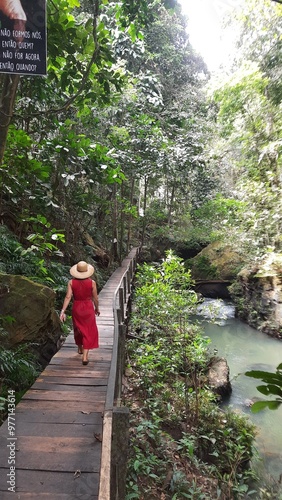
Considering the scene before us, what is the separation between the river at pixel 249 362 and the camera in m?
6.48

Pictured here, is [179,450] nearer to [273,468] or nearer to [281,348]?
[273,468]

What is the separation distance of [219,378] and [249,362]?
2.68 m

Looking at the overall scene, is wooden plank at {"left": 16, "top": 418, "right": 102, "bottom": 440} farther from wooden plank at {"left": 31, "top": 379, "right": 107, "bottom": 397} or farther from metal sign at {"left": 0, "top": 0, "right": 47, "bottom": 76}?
metal sign at {"left": 0, "top": 0, "right": 47, "bottom": 76}

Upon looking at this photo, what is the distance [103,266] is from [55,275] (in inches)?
236

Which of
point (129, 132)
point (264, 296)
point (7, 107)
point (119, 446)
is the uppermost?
point (129, 132)

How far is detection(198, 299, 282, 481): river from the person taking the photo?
6478 mm

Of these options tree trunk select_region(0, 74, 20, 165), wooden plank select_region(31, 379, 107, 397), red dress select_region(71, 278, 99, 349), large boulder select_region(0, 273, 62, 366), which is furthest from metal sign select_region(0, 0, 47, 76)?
wooden plank select_region(31, 379, 107, 397)

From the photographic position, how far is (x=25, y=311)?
5.02 m

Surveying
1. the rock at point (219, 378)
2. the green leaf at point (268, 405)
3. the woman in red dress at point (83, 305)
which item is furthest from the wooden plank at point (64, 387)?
the rock at point (219, 378)

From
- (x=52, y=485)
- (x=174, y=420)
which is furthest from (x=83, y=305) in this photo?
(x=174, y=420)

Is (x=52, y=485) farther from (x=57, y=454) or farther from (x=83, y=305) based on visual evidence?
(x=83, y=305)

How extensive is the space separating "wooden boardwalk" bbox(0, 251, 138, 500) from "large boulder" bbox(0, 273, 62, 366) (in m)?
0.66

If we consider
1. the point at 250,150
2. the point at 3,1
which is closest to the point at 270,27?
the point at 250,150

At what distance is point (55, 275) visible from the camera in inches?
314
